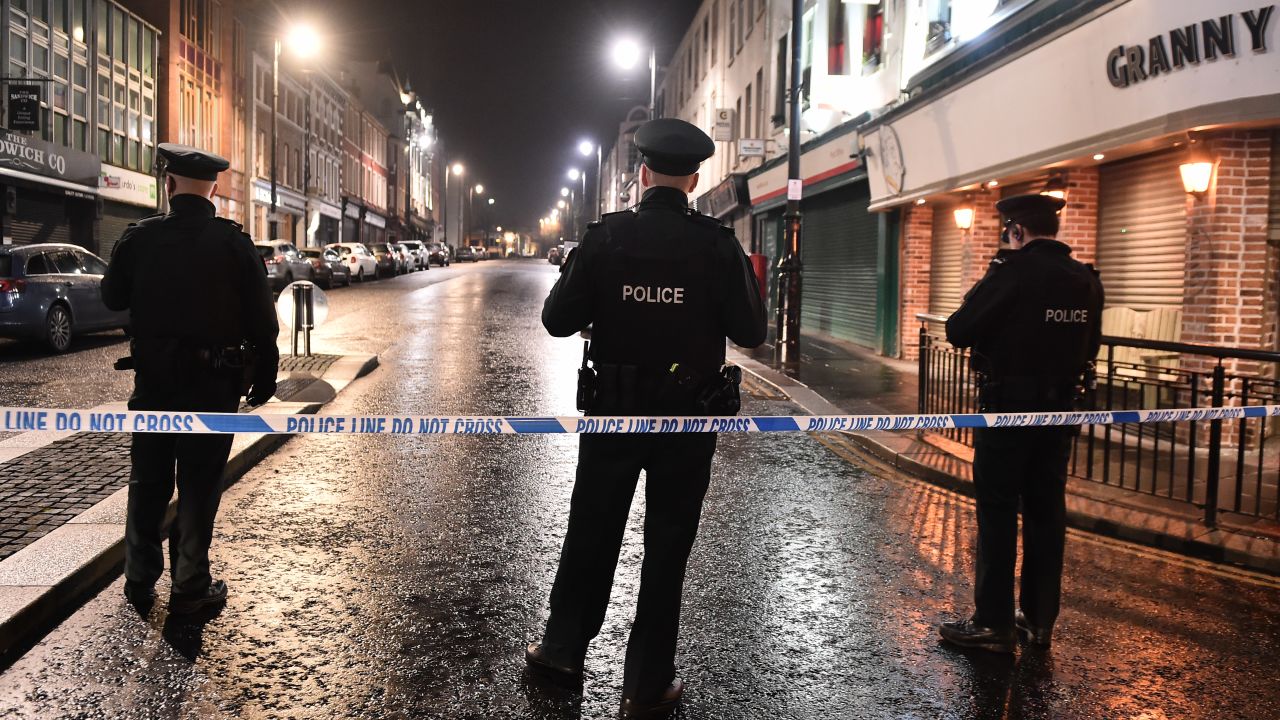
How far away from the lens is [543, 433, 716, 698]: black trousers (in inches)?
141

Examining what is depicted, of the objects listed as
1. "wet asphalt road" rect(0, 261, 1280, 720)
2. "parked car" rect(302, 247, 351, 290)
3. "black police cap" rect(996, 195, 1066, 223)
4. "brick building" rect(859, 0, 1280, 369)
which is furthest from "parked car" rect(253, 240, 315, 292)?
"black police cap" rect(996, 195, 1066, 223)

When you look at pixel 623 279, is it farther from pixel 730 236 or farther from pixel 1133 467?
pixel 1133 467

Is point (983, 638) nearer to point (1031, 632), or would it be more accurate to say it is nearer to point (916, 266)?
point (1031, 632)

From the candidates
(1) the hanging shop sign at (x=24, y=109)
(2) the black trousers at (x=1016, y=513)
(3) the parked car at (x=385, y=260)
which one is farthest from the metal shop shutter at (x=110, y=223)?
(2) the black trousers at (x=1016, y=513)

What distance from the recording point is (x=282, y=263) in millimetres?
27188

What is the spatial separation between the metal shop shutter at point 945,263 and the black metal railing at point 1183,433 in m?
5.07

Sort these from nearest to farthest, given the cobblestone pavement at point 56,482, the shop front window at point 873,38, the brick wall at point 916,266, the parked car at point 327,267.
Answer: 1. the cobblestone pavement at point 56,482
2. the brick wall at point 916,266
3. the shop front window at point 873,38
4. the parked car at point 327,267

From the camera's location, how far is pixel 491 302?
2719 centimetres

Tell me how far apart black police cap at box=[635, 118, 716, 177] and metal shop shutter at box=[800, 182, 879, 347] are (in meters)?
14.5

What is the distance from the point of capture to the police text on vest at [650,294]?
136 inches

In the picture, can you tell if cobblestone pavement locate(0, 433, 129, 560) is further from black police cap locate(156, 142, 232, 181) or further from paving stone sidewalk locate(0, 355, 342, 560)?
black police cap locate(156, 142, 232, 181)

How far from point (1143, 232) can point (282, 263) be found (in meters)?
22.0

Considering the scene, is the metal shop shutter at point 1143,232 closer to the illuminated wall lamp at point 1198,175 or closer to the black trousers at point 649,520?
the illuminated wall lamp at point 1198,175

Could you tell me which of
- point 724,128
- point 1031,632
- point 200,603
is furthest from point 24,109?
point 1031,632
